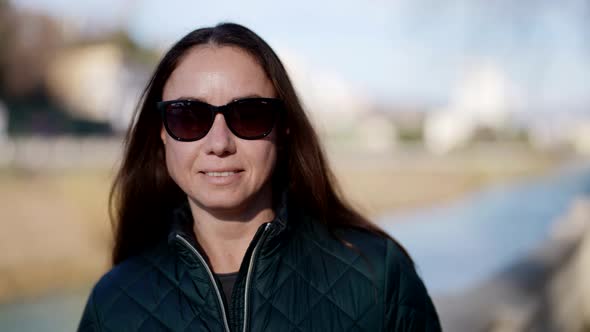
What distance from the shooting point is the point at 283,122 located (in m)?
1.67

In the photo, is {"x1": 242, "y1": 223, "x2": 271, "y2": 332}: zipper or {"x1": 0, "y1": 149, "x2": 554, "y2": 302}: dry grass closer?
{"x1": 242, "y1": 223, "x2": 271, "y2": 332}: zipper

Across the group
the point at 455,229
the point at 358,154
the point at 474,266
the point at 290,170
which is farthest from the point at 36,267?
Result: the point at 358,154

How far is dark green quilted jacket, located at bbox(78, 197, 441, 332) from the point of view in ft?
4.88

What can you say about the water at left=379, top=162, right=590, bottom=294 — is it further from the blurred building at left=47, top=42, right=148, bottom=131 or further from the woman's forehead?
the blurred building at left=47, top=42, right=148, bottom=131

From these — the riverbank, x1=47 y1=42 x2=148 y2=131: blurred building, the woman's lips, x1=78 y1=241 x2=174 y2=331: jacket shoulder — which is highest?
the woman's lips

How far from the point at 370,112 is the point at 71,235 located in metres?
46.9

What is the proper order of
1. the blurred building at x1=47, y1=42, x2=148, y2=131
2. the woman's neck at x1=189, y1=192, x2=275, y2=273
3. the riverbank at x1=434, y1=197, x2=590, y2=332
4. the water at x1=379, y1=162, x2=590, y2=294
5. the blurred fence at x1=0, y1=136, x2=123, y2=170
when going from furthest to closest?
1. the blurred building at x1=47, y1=42, x2=148, y2=131
2. the blurred fence at x1=0, y1=136, x2=123, y2=170
3. the water at x1=379, y1=162, x2=590, y2=294
4. the riverbank at x1=434, y1=197, x2=590, y2=332
5. the woman's neck at x1=189, y1=192, x2=275, y2=273

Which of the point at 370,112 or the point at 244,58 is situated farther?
the point at 370,112

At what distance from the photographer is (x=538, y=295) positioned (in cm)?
317

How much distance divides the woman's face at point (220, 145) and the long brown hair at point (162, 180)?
9 cm

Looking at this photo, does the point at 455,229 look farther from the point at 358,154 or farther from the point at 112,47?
the point at 112,47

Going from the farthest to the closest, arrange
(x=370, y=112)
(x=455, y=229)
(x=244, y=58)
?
(x=370, y=112), (x=455, y=229), (x=244, y=58)

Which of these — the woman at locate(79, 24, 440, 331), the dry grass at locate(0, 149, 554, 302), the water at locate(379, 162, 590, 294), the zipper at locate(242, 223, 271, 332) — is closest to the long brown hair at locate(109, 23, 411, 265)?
the woman at locate(79, 24, 440, 331)

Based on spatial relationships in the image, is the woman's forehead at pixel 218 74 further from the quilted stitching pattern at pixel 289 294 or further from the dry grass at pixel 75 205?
the dry grass at pixel 75 205
